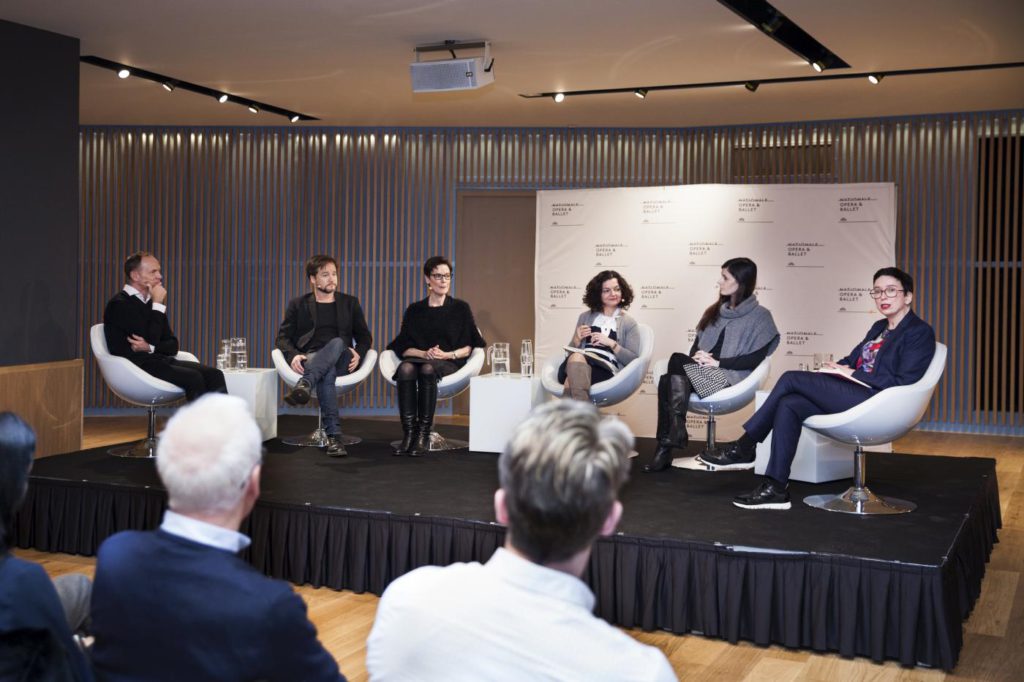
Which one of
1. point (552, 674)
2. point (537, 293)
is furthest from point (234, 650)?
point (537, 293)

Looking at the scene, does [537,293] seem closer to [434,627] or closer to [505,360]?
[505,360]

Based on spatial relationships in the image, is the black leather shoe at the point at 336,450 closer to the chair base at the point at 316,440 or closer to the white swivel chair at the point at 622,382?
the chair base at the point at 316,440

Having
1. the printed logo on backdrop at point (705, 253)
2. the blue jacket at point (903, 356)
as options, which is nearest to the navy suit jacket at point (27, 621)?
the blue jacket at point (903, 356)

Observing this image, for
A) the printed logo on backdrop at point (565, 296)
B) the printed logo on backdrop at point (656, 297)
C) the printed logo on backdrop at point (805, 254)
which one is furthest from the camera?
the printed logo on backdrop at point (565, 296)

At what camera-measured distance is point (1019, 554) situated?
522 cm

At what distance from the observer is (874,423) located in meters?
4.76

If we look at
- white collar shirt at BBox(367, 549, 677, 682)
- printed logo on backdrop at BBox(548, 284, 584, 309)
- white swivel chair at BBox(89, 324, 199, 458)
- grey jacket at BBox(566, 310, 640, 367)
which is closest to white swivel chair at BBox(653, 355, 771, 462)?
grey jacket at BBox(566, 310, 640, 367)

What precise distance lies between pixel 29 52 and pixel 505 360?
362cm

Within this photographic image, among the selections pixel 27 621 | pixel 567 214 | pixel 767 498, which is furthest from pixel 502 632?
pixel 567 214

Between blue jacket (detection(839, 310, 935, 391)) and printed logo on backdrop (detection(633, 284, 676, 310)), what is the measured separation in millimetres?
3722

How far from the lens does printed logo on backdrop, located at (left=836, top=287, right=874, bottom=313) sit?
821cm

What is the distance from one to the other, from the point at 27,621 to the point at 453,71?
5494 millimetres

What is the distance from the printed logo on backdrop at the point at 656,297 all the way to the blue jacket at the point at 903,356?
372 cm

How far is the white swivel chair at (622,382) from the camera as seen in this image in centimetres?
637
